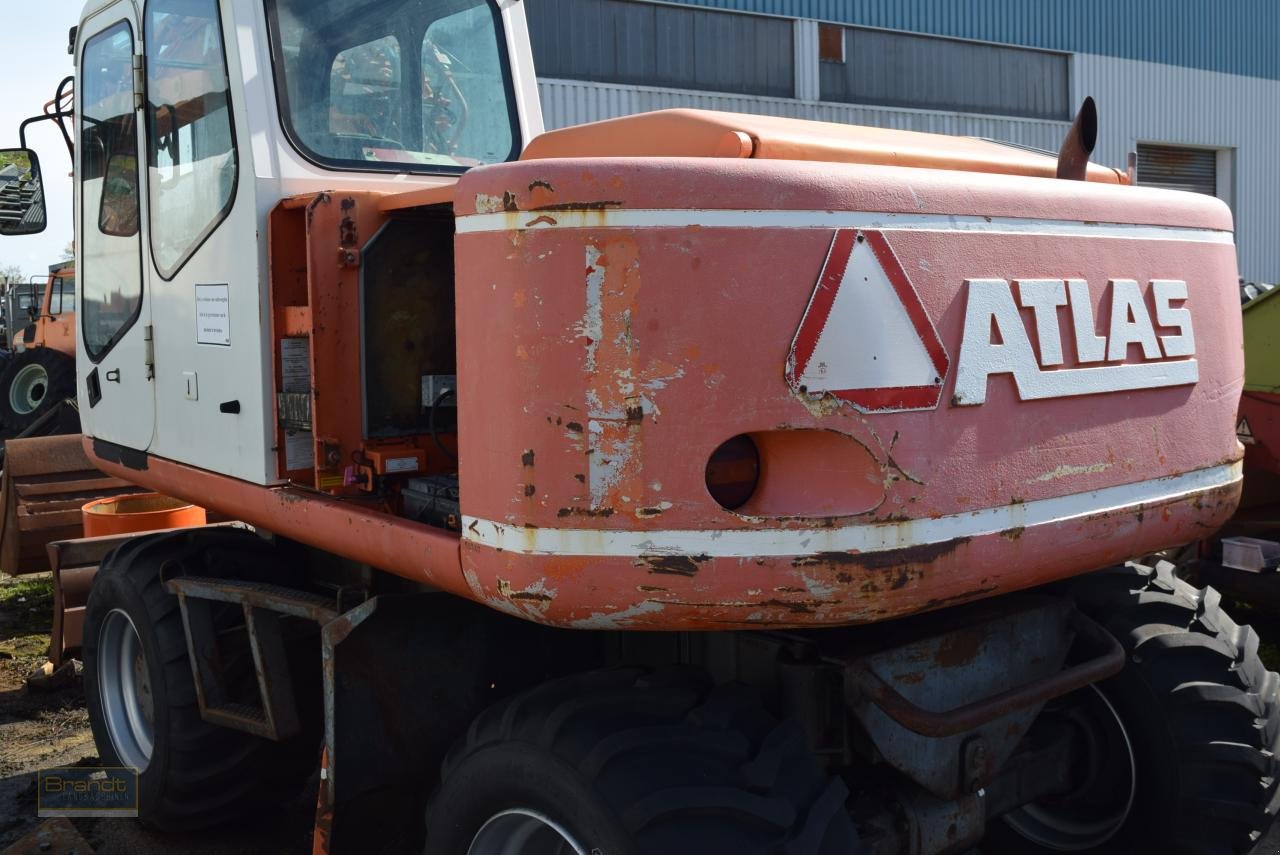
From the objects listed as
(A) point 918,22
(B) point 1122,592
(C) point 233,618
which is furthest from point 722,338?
(A) point 918,22

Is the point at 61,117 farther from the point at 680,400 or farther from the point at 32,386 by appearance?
the point at 32,386

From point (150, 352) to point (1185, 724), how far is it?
131 inches

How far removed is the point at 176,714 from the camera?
4.07 m

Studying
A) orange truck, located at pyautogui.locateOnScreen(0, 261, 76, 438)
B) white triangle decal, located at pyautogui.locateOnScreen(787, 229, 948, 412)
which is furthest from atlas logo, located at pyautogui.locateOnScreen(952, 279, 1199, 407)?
orange truck, located at pyautogui.locateOnScreen(0, 261, 76, 438)

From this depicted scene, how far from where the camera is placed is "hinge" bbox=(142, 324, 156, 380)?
13.5 feet

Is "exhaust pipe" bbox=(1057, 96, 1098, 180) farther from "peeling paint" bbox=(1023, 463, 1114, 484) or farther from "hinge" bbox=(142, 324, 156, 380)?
"hinge" bbox=(142, 324, 156, 380)

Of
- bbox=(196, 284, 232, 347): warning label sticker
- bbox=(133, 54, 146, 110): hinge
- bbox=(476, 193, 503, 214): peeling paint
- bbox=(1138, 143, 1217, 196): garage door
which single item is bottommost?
bbox=(196, 284, 232, 347): warning label sticker

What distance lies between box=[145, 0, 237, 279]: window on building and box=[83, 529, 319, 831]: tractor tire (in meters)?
0.98

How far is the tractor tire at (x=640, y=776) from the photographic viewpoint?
235cm

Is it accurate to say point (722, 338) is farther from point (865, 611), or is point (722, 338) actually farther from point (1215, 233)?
point (1215, 233)

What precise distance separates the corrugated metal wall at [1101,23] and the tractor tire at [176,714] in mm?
12887

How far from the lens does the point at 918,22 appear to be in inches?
717

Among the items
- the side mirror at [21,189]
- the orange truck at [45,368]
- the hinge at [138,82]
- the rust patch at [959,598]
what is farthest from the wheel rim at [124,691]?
the orange truck at [45,368]

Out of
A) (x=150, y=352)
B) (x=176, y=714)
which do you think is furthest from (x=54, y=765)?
(x=150, y=352)
